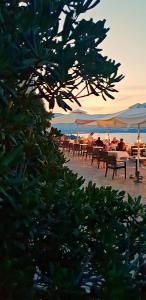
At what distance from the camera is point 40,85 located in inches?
78.2

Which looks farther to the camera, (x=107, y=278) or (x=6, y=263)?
(x=107, y=278)

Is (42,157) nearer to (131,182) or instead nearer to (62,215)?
(62,215)

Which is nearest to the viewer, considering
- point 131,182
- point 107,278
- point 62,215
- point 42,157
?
point 107,278

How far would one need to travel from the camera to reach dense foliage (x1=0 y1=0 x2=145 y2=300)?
1619 millimetres

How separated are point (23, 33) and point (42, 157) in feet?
2.46

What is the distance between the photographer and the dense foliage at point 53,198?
162 centimetres

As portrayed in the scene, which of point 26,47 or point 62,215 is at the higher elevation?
point 26,47

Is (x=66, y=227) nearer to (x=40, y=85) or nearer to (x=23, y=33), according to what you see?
(x=40, y=85)

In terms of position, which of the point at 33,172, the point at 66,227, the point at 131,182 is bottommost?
the point at 131,182

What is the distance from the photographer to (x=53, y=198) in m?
1.84

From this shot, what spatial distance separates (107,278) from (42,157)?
2.45 ft

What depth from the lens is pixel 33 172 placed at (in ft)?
7.16

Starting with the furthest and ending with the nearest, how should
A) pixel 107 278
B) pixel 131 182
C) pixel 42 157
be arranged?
pixel 131 182 < pixel 42 157 < pixel 107 278

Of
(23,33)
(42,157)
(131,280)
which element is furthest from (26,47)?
→ (131,280)
